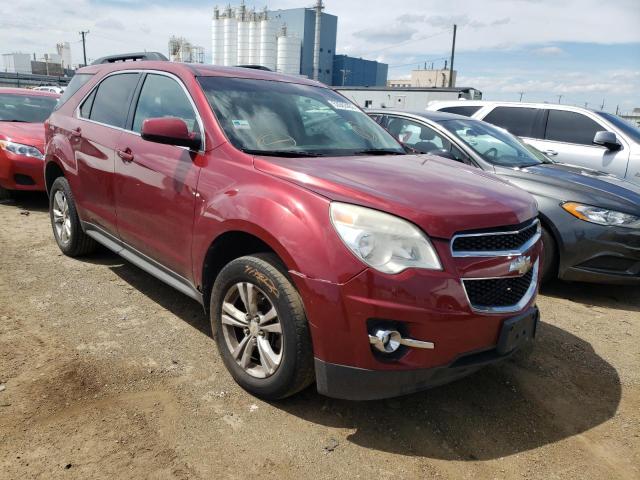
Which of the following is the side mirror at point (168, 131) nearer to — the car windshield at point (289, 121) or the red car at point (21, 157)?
the car windshield at point (289, 121)

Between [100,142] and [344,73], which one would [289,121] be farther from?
[344,73]

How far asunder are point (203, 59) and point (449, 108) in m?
57.0

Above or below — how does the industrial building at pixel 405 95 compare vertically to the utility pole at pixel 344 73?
below

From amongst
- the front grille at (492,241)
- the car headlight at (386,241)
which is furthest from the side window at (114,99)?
the front grille at (492,241)

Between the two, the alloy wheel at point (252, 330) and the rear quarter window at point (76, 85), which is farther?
the rear quarter window at point (76, 85)

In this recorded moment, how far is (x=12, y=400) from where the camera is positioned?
2672 millimetres

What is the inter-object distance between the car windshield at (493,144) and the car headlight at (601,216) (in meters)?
0.89

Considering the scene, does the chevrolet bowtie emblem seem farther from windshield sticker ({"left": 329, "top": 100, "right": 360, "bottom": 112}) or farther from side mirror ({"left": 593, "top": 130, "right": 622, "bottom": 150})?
side mirror ({"left": 593, "top": 130, "right": 622, "bottom": 150})

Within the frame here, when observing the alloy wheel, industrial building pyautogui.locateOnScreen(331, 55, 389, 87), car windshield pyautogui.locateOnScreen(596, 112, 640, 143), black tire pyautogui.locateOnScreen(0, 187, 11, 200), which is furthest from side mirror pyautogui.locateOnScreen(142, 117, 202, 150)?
industrial building pyautogui.locateOnScreen(331, 55, 389, 87)

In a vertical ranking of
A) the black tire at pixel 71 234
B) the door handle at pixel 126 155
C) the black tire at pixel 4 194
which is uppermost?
the door handle at pixel 126 155

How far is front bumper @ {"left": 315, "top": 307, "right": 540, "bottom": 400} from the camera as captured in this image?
230cm

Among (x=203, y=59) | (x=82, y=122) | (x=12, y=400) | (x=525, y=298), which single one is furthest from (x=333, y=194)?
(x=203, y=59)

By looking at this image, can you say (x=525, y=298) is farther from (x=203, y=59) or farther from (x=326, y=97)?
(x=203, y=59)

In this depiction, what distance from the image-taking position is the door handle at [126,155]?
3.61m
